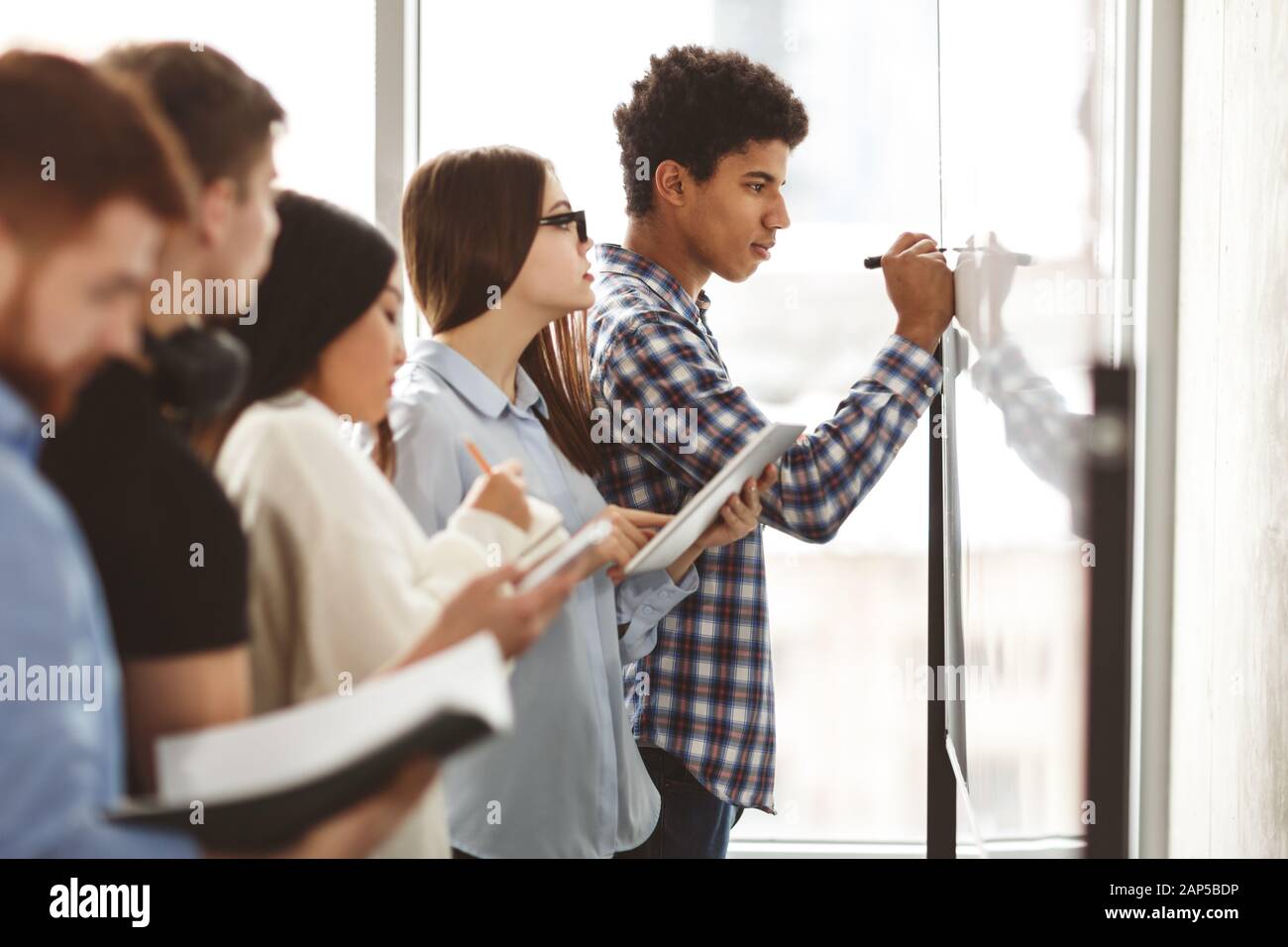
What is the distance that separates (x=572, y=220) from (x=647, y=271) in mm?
281

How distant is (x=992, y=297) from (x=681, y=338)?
34 centimetres

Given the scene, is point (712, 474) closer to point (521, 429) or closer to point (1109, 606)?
point (521, 429)

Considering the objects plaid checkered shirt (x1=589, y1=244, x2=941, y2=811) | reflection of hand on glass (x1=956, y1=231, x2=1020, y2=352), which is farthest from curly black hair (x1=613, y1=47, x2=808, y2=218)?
reflection of hand on glass (x1=956, y1=231, x2=1020, y2=352)

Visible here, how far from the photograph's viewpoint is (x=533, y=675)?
888 mm

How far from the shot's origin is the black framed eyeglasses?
3.10 feet

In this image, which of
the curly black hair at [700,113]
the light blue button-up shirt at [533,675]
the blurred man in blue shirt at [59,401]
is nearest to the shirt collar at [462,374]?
the light blue button-up shirt at [533,675]

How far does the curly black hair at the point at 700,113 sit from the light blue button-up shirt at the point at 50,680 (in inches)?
33.1

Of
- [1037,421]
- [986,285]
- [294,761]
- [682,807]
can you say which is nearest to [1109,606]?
[1037,421]

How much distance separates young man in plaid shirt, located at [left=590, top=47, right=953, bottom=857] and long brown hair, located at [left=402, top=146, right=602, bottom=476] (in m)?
0.23

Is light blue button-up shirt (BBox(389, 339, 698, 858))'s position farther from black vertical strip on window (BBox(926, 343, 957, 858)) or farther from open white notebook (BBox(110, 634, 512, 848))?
black vertical strip on window (BBox(926, 343, 957, 858))

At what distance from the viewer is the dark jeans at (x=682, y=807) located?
47.8 inches

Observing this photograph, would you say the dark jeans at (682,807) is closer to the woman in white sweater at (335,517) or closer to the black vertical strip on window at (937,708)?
the black vertical strip on window at (937,708)
